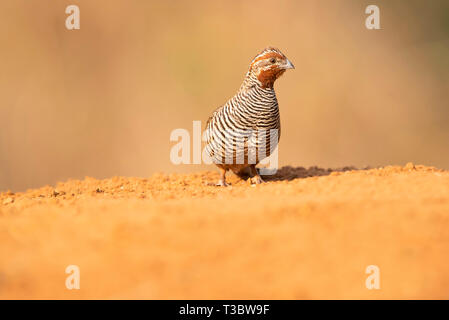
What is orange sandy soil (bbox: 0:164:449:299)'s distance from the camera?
3258 mm

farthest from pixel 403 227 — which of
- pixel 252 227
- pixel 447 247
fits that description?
pixel 252 227

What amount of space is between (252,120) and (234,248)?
11.0ft

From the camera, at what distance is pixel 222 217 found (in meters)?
4.00

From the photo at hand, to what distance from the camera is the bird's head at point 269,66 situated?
6805 millimetres

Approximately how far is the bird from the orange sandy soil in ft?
6.80

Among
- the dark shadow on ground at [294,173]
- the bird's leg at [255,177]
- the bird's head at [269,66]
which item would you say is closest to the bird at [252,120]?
the bird's head at [269,66]

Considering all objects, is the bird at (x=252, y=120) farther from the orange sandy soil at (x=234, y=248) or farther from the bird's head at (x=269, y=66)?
the orange sandy soil at (x=234, y=248)

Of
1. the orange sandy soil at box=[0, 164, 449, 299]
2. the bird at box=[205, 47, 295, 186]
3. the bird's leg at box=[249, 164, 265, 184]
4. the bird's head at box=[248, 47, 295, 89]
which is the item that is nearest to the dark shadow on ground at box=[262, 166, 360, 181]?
the bird's leg at box=[249, 164, 265, 184]

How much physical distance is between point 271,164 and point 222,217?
453 centimetres

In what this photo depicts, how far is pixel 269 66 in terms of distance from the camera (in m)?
6.85

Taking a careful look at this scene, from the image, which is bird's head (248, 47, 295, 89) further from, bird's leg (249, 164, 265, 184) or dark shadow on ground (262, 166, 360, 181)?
dark shadow on ground (262, 166, 360, 181)

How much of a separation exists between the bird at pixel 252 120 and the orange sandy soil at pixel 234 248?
81.5 inches
